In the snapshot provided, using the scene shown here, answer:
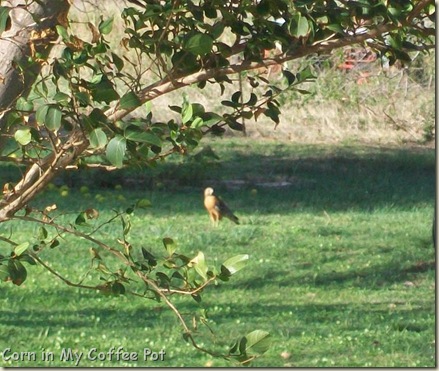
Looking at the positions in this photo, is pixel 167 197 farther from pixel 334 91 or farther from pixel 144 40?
pixel 144 40

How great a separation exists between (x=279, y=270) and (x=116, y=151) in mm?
6666

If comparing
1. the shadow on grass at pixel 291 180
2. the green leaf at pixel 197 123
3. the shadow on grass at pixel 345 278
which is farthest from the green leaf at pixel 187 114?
the shadow on grass at pixel 291 180

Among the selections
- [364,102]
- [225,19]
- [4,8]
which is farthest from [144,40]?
[364,102]

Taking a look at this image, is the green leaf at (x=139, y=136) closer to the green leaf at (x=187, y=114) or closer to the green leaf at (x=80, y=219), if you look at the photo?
the green leaf at (x=187, y=114)

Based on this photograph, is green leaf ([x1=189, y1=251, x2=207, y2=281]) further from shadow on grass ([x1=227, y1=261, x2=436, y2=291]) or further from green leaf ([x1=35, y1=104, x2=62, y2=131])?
shadow on grass ([x1=227, y1=261, x2=436, y2=291])

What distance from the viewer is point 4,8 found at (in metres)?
1.96

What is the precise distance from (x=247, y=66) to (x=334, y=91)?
39.2ft

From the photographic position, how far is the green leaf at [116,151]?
1.77 metres

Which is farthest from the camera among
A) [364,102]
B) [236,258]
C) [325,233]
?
[364,102]

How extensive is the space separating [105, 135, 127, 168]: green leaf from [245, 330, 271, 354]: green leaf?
1.75ft

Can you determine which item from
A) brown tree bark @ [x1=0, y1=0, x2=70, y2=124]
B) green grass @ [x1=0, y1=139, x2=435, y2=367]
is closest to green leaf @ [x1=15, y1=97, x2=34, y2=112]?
brown tree bark @ [x1=0, y1=0, x2=70, y2=124]

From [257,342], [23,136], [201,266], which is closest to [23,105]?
[23,136]

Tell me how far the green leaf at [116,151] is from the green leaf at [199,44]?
0.30 m

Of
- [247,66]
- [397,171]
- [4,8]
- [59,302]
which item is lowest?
[397,171]
